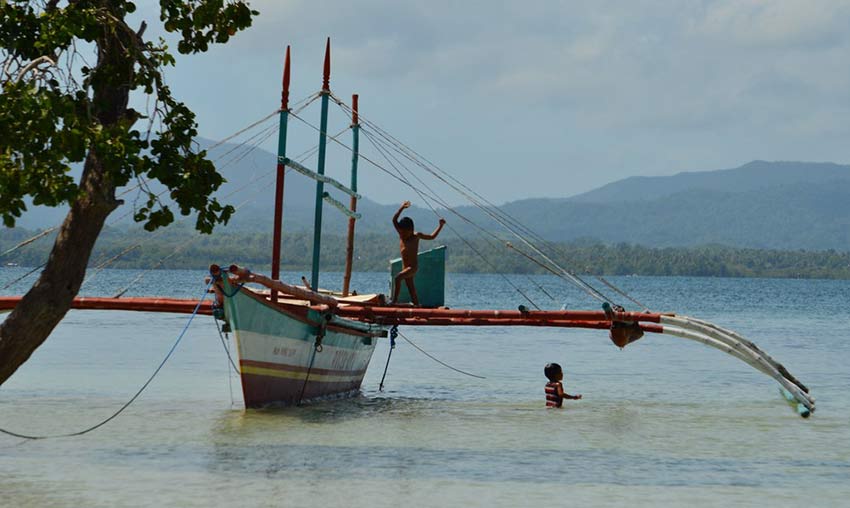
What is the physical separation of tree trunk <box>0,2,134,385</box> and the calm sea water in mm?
1884

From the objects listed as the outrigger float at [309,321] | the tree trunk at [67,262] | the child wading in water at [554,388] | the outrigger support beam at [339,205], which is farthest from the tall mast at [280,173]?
the tree trunk at [67,262]

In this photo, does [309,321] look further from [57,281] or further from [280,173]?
[57,281]

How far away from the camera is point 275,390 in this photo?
1802cm

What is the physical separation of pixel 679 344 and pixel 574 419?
82.8 ft

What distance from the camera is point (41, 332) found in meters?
10.8

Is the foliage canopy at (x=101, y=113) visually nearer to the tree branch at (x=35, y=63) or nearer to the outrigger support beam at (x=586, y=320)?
the tree branch at (x=35, y=63)

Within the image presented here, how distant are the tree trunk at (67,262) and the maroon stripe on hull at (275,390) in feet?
21.6

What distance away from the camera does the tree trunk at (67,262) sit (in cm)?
1064

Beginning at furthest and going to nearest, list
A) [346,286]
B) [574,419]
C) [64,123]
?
[346,286]
[574,419]
[64,123]

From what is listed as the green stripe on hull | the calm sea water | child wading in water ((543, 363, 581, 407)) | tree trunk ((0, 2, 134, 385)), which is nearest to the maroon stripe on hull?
the calm sea water

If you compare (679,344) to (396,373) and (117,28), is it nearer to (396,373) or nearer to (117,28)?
(396,373)

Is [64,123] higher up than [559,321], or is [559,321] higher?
[64,123]

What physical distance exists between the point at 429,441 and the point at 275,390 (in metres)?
3.21

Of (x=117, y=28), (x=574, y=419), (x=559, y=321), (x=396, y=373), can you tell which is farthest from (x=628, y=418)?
(x=117, y=28)
